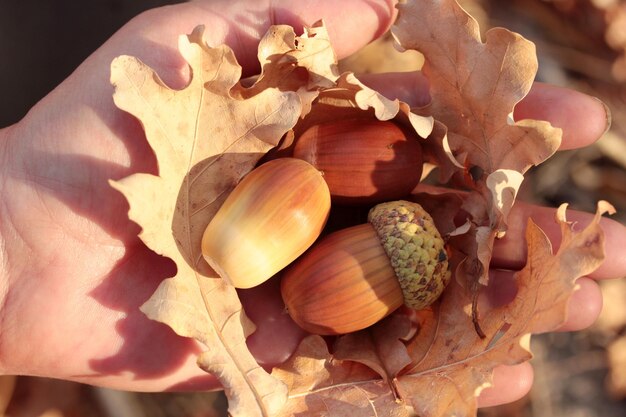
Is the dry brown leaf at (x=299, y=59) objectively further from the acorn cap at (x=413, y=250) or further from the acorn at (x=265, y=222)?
the acorn cap at (x=413, y=250)

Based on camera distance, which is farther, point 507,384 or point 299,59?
point 507,384

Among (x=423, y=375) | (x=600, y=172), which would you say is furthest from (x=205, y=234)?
(x=600, y=172)

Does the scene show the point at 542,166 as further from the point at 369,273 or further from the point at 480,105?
the point at 369,273

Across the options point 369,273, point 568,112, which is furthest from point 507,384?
point 568,112

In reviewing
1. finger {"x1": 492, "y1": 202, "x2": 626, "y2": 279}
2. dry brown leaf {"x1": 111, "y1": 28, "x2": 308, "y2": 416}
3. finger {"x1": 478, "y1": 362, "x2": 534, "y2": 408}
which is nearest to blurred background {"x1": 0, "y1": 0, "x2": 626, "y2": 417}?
finger {"x1": 478, "y1": 362, "x2": 534, "y2": 408}

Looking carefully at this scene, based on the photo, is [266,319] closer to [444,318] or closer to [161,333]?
[161,333]
